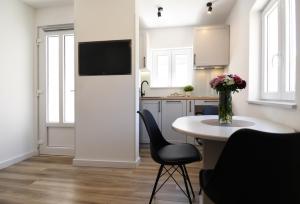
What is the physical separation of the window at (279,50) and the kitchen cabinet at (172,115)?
A: 183cm

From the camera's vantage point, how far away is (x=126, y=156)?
3.04 m

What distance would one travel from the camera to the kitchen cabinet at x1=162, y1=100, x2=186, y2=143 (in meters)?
4.14

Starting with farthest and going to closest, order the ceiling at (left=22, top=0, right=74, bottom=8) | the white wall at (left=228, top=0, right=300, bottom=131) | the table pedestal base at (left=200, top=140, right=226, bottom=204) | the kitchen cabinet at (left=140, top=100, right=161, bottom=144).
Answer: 1. the kitchen cabinet at (left=140, top=100, right=161, bottom=144)
2. the ceiling at (left=22, top=0, right=74, bottom=8)
3. the table pedestal base at (left=200, top=140, right=226, bottom=204)
4. the white wall at (left=228, top=0, right=300, bottom=131)

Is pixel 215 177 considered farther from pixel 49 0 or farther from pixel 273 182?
pixel 49 0

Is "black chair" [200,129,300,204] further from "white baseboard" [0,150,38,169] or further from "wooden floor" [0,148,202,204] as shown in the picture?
"white baseboard" [0,150,38,169]

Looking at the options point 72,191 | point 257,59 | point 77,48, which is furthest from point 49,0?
point 257,59

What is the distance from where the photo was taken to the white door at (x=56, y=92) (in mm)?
3701

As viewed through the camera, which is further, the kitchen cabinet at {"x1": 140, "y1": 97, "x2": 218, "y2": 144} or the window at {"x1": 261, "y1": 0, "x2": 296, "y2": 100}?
the kitchen cabinet at {"x1": 140, "y1": 97, "x2": 218, "y2": 144}

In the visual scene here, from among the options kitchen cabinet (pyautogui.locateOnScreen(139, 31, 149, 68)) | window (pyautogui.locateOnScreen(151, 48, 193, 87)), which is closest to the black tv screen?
kitchen cabinet (pyautogui.locateOnScreen(139, 31, 149, 68))

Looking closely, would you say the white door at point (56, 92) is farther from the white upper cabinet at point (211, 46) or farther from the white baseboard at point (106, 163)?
the white upper cabinet at point (211, 46)

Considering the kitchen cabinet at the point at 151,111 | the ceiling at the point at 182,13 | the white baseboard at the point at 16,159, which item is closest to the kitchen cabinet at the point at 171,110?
the kitchen cabinet at the point at 151,111

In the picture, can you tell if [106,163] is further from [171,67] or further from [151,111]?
[171,67]

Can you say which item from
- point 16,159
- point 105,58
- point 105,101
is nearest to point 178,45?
point 105,58

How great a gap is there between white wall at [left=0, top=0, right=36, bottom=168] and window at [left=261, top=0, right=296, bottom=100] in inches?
140
